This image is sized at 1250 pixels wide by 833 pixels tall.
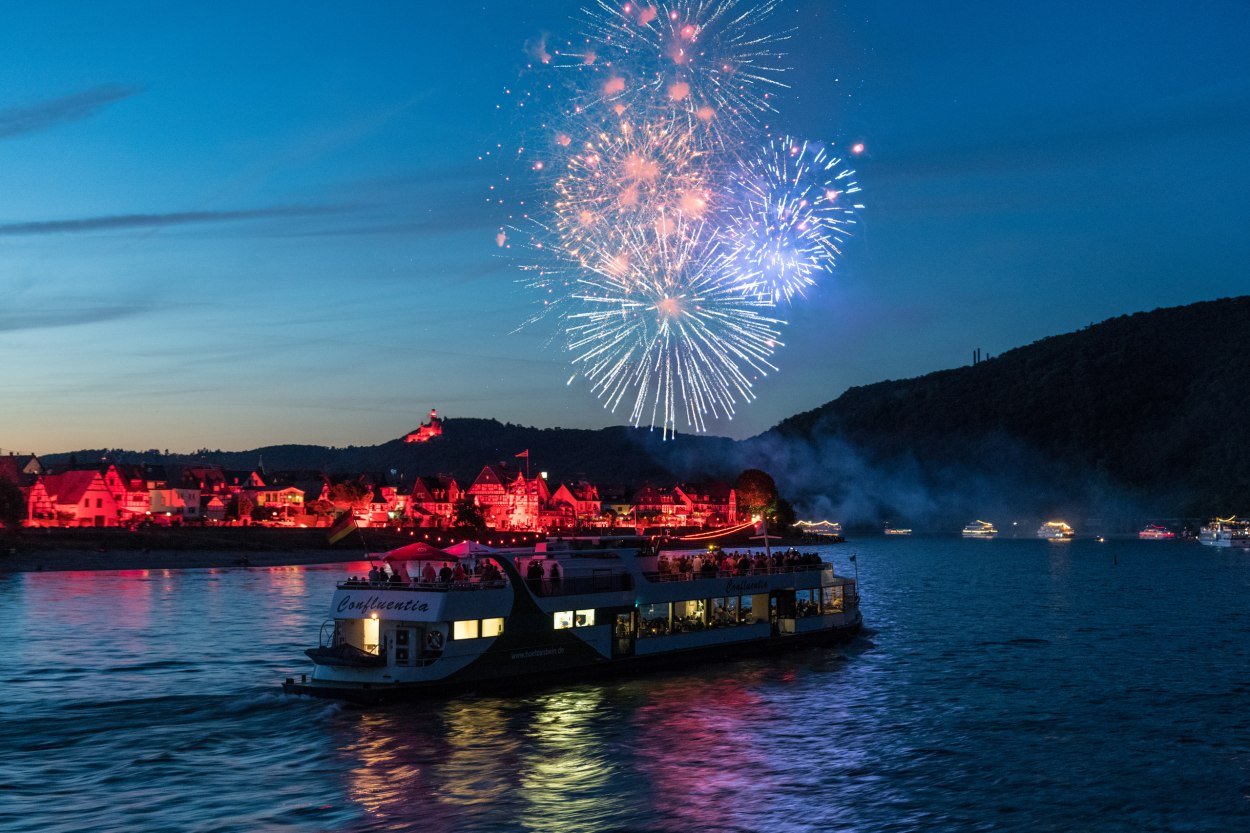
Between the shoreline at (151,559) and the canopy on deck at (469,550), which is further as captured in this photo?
the shoreline at (151,559)

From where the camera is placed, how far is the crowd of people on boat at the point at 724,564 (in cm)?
4830

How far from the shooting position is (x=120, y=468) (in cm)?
15850

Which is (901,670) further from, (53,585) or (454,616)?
(53,585)

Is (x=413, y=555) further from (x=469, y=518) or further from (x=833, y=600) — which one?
(x=469, y=518)

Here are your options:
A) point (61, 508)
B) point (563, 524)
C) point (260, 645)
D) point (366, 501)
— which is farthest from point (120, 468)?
point (260, 645)

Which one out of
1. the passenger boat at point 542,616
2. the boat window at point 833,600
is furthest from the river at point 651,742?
the boat window at point 833,600

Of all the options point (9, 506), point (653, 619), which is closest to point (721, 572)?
point (653, 619)

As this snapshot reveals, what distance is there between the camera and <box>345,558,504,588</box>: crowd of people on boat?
39125 mm

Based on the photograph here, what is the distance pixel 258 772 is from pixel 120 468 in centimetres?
14240

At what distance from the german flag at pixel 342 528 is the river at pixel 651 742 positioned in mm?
84667

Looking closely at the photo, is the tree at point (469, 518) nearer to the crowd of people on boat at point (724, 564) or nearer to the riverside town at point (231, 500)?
the riverside town at point (231, 500)

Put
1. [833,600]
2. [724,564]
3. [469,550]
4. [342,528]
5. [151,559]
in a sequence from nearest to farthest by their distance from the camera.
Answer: [469,550] < [724,564] < [833,600] < [151,559] < [342,528]

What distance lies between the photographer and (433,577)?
39.4m

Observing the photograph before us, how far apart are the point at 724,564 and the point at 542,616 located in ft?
42.1
